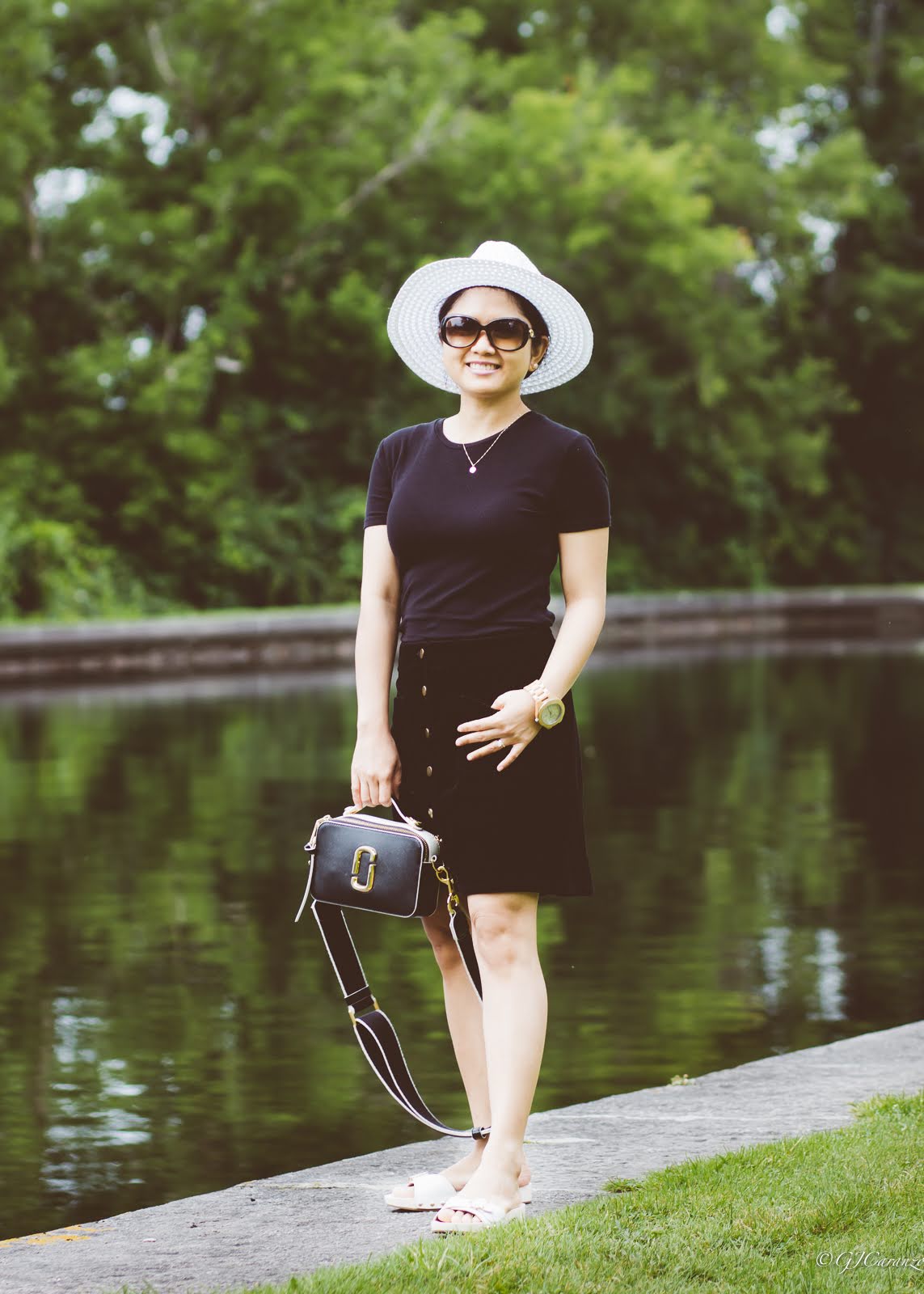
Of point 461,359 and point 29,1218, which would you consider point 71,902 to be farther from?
point 461,359

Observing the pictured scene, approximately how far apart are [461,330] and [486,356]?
0.27 ft

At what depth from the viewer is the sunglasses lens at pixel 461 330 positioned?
509 centimetres

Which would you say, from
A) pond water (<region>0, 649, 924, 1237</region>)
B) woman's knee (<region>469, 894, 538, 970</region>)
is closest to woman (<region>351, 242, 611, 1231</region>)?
woman's knee (<region>469, 894, 538, 970</region>)

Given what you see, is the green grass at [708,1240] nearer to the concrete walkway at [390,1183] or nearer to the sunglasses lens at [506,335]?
the concrete walkway at [390,1183]

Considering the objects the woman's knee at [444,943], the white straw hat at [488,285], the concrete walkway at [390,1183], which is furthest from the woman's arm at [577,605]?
the concrete walkway at [390,1183]

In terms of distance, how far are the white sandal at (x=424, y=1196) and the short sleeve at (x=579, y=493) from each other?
1.41 meters

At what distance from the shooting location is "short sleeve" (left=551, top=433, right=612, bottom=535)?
4.99 meters

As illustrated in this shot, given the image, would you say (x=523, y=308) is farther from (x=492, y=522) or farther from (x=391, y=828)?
(x=391, y=828)

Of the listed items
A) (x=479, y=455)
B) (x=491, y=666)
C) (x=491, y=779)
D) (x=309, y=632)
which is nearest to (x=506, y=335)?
(x=479, y=455)

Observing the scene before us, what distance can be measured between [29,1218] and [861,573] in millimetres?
52223

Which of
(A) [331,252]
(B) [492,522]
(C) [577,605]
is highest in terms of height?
(A) [331,252]

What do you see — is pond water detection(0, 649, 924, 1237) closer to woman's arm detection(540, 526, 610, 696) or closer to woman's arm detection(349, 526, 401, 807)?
woman's arm detection(349, 526, 401, 807)

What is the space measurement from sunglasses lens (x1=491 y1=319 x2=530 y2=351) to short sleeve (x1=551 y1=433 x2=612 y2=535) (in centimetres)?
26

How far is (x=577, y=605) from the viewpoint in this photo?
507 centimetres
